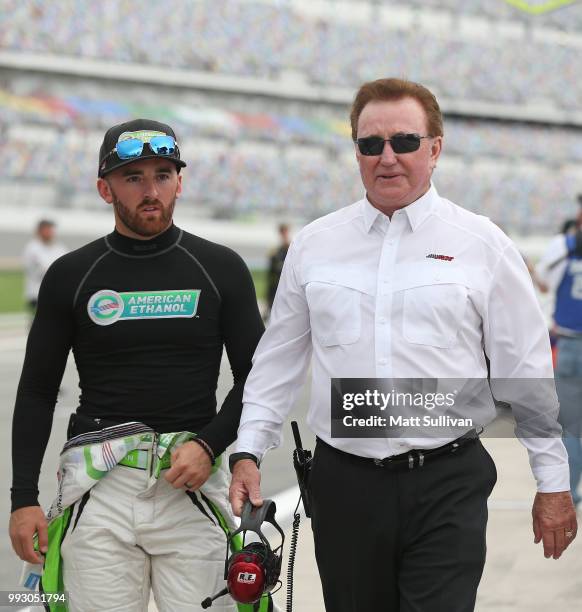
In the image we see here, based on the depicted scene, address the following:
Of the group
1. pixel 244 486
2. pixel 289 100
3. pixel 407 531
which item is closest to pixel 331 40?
pixel 289 100

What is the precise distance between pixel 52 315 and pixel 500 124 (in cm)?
5194

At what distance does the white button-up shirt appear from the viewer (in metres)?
3.02

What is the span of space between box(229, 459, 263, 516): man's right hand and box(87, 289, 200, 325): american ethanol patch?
44cm

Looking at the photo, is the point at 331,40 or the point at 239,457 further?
the point at 331,40

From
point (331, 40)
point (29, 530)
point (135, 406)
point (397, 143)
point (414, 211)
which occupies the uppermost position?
point (331, 40)

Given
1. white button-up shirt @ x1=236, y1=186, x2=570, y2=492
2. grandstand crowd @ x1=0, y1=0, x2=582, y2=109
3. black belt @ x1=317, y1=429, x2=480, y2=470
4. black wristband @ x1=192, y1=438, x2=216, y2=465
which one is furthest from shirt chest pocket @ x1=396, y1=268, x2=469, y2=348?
grandstand crowd @ x1=0, y1=0, x2=582, y2=109

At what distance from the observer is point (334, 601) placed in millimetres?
3131

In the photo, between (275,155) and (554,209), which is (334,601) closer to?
(275,155)

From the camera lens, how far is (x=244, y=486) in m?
3.13

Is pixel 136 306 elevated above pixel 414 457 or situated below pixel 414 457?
above

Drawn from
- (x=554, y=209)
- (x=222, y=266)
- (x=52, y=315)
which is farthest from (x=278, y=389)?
(x=554, y=209)

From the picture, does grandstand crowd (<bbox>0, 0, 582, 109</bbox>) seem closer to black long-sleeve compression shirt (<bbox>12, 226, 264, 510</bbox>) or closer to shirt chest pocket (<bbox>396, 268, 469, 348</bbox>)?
black long-sleeve compression shirt (<bbox>12, 226, 264, 510</bbox>)

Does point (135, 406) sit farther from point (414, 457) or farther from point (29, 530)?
point (414, 457)

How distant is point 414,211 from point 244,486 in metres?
0.84
